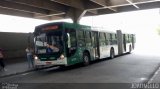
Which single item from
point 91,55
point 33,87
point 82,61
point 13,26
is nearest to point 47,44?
point 82,61

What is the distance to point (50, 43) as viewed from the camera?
49.7 ft

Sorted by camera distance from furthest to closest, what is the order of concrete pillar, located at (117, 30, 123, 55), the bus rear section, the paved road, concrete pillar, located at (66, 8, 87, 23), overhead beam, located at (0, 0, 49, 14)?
concrete pillar, located at (117, 30, 123, 55), concrete pillar, located at (66, 8, 87, 23), overhead beam, located at (0, 0, 49, 14), the bus rear section, the paved road

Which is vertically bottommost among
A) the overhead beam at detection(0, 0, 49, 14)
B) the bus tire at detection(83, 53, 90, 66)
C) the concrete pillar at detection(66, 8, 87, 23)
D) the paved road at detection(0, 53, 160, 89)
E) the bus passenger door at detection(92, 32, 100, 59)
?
the paved road at detection(0, 53, 160, 89)

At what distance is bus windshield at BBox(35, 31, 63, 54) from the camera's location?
49.4ft

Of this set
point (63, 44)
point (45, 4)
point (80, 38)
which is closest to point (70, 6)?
point (45, 4)

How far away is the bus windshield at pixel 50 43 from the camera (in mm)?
15052

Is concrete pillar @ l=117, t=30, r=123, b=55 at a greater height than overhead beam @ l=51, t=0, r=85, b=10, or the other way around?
overhead beam @ l=51, t=0, r=85, b=10

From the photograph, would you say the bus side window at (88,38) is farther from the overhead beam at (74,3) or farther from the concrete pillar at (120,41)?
the concrete pillar at (120,41)

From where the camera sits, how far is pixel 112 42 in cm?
2423

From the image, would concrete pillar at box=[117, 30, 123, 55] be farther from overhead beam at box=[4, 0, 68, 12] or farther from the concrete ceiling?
overhead beam at box=[4, 0, 68, 12]

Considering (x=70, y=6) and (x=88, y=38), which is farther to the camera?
(x=70, y=6)

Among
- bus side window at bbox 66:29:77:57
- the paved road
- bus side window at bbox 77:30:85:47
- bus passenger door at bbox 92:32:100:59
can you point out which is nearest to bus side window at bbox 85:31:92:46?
bus side window at bbox 77:30:85:47

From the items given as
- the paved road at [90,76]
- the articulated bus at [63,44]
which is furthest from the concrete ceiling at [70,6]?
the paved road at [90,76]

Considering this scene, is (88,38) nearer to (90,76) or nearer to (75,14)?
(90,76)
